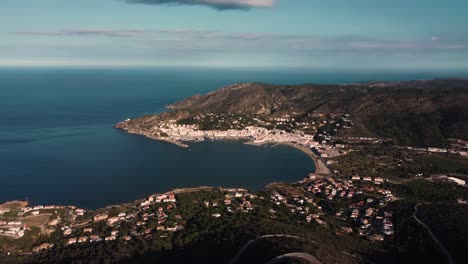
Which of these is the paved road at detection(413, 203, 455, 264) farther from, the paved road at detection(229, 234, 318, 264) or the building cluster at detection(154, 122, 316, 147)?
the building cluster at detection(154, 122, 316, 147)

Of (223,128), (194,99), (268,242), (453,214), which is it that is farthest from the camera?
(194,99)

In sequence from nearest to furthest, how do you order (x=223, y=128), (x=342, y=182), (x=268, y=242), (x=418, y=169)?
(x=268, y=242)
(x=342, y=182)
(x=418, y=169)
(x=223, y=128)

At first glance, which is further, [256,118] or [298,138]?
[256,118]

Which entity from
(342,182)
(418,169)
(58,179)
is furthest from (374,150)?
(58,179)

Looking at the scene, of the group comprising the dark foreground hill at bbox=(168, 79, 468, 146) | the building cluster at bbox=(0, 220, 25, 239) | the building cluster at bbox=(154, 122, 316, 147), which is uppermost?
the dark foreground hill at bbox=(168, 79, 468, 146)

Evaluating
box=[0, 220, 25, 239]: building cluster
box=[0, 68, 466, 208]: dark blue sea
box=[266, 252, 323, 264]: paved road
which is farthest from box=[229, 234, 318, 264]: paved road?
box=[0, 220, 25, 239]: building cluster

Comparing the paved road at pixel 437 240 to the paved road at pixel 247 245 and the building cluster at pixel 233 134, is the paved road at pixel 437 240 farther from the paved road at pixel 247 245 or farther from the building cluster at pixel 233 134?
the building cluster at pixel 233 134

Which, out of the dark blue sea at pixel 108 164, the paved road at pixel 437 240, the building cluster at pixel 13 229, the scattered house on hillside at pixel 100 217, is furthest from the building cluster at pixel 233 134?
the building cluster at pixel 13 229

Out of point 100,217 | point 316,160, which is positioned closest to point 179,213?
point 100,217

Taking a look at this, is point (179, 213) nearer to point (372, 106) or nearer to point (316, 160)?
point (316, 160)

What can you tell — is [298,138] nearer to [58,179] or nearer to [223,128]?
[223,128]
